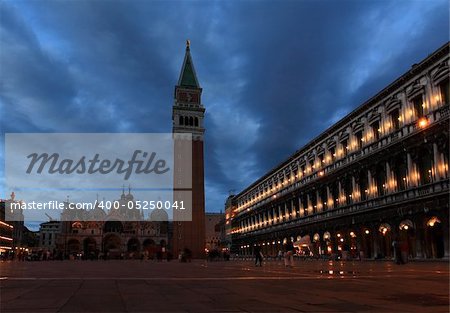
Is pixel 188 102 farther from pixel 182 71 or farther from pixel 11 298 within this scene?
pixel 11 298

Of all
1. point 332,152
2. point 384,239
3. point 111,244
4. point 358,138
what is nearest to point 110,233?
point 111,244

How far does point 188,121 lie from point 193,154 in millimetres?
11535

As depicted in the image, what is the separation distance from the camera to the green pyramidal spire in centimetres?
11956

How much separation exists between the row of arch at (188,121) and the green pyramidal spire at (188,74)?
1072 centimetres

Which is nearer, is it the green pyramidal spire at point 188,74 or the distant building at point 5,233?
the green pyramidal spire at point 188,74

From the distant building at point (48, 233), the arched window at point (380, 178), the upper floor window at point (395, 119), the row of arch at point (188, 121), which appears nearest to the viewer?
the upper floor window at point (395, 119)

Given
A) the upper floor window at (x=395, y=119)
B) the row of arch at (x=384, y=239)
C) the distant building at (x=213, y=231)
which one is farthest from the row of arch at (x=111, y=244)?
the upper floor window at (x=395, y=119)

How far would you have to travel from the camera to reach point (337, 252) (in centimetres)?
5147

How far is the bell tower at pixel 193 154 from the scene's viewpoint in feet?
322

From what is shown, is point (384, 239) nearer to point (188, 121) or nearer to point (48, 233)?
point (188, 121)

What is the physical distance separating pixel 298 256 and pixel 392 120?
1086 inches

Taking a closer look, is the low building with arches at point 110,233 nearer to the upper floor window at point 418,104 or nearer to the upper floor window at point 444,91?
the upper floor window at point 418,104

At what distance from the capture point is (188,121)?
370 ft

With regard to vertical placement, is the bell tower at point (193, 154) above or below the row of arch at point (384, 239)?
above
